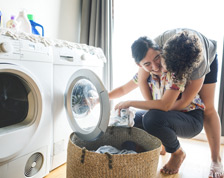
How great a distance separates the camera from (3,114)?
104cm

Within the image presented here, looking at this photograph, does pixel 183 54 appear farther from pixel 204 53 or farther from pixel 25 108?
pixel 25 108

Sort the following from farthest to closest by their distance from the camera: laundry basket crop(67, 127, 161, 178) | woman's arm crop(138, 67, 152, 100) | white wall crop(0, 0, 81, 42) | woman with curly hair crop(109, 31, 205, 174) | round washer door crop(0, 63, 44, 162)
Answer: white wall crop(0, 0, 81, 42)
woman's arm crop(138, 67, 152, 100)
woman with curly hair crop(109, 31, 205, 174)
round washer door crop(0, 63, 44, 162)
laundry basket crop(67, 127, 161, 178)

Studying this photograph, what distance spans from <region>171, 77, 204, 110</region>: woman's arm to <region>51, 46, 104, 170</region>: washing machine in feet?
2.26

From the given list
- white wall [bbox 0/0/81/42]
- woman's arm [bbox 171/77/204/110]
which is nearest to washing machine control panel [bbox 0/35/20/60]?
white wall [bbox 0/0/81/42]

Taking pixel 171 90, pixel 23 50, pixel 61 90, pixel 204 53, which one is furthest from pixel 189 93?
pixel 23 50

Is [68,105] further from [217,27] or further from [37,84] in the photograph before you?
[217,27]

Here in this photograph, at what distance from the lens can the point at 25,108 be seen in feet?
3.64

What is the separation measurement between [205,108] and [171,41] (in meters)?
0.53

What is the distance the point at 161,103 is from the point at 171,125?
0.14m

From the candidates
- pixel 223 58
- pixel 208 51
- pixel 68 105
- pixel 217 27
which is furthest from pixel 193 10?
pixel 68 105

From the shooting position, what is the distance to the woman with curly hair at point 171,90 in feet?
3.48

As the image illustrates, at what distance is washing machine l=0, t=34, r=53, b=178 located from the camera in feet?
3.10

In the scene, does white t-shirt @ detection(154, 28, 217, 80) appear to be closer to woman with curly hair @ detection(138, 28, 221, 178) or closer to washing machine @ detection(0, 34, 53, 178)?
woman with curly hair @ detection(138, 28, 221, 178)

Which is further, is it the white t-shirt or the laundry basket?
the white t-shirt
